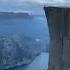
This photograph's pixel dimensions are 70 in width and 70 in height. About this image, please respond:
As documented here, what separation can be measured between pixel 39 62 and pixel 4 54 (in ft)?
1.36

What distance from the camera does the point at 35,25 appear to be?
9.09ft

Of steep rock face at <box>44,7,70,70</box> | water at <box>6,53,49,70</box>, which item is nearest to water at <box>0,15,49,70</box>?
water at <box>6,53,49,70</box>

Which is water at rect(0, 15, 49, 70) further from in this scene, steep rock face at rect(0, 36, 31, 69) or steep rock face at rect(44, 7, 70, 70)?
steep rock face at rect(44, 7, 70, 70)

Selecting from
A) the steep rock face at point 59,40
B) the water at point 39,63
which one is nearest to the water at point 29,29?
the water at point 39,63

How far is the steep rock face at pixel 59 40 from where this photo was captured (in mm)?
3275

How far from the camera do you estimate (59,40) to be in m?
3.36

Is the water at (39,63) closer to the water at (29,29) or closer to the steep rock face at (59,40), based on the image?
the water at (29,29)

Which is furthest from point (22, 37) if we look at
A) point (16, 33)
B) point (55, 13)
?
point (55, 13)

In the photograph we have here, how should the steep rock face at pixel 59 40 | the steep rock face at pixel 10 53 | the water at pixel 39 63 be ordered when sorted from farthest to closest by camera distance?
the steep rock face at pixel 59 40 < the water at pixel 39 63 < the steep rock face at pixel 10 53

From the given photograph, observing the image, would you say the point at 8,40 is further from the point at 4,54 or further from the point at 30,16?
the point at 30,16

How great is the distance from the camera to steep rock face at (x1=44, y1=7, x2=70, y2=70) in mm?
3275

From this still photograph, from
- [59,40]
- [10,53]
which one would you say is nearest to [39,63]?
[10,53]

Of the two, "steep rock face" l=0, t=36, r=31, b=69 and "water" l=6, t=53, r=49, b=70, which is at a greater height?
"steep rock face" l=0, t=36, r=31, b=69

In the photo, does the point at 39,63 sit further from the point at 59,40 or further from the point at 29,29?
the point at 59,40
